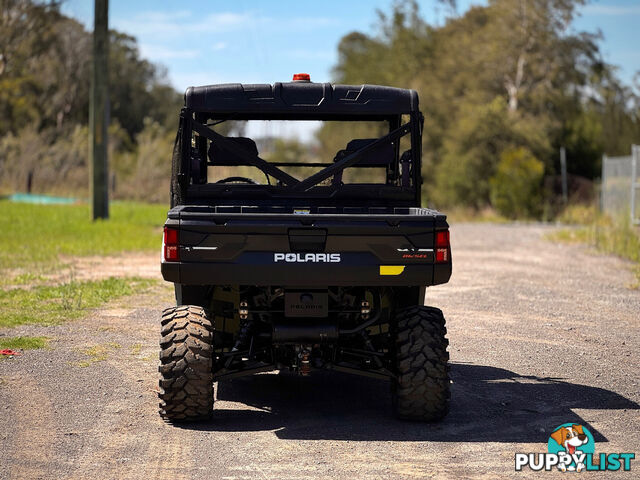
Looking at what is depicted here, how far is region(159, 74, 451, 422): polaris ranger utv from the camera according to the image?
22.2 ft

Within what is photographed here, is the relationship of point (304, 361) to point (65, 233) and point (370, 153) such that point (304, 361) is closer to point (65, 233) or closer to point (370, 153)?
point (370, 153)

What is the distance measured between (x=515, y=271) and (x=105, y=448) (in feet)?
39.7

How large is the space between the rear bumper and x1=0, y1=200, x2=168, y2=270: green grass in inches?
391

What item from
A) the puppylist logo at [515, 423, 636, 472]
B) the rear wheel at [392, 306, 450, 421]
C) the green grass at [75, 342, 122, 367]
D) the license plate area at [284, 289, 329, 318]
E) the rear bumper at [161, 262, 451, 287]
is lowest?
the green grass at [75, 342, 122, 367]

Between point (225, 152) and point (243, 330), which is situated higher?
point (225, 152)

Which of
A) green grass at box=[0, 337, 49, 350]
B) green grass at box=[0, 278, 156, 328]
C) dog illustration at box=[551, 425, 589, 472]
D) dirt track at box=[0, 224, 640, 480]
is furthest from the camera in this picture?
green grass at box=[0, 278, 156, 328]

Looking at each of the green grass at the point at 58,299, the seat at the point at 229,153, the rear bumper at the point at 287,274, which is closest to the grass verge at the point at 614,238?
the green grass at the point at 58,299

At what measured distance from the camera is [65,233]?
22.4 metres

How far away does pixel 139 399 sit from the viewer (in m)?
7.63

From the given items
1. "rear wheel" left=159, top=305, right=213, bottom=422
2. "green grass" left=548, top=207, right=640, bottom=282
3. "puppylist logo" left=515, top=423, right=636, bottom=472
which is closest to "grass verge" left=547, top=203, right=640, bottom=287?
"green grass" left=548, top=207, right=640, bottom=282

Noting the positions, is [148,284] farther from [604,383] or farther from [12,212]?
[12,212]

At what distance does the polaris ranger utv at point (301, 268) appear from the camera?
6781 mm

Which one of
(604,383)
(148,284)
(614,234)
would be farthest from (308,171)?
(614,234)

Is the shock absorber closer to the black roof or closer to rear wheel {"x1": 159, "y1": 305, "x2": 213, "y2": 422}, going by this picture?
rear wheel {"x1": 159, "y1": 305, "x2": 213, "y2": 422}
